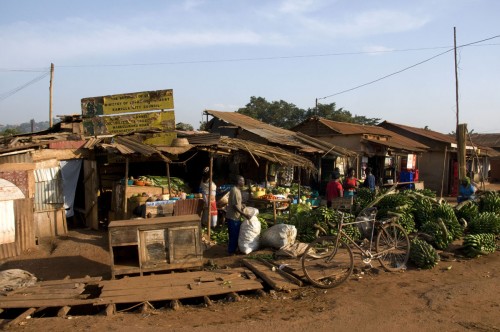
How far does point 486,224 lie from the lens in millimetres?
10180

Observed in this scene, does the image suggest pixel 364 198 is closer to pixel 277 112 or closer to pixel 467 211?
pixel 467 211

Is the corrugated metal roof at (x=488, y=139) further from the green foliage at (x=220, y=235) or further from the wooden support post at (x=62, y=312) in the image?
the wooden support post at (x=62, y=312)

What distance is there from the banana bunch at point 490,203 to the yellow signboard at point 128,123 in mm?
9480

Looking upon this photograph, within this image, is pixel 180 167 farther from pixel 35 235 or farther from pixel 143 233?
pixel 143 233

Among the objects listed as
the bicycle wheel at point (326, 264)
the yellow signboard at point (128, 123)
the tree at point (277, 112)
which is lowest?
the bicycle wheel at point (326, 264)

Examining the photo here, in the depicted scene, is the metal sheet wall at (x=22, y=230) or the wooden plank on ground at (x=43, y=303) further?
the metal sheet wall at (x=22, y=230)

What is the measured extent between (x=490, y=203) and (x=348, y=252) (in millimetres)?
6137

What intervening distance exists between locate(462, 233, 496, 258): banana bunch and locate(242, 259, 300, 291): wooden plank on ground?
4564 millimetres

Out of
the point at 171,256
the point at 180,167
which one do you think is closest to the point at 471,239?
the point at 171,256

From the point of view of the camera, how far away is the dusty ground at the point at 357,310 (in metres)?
5.34

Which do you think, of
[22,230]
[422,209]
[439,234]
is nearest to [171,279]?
[22,230]

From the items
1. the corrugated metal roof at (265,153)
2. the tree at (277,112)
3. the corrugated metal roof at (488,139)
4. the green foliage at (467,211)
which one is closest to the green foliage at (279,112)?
the tree at (277,112)

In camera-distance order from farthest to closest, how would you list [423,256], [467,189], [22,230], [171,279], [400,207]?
[467,189]
[400,207]
[22,230]
[423,256]
[171,279]

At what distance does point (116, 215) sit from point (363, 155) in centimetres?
1216
